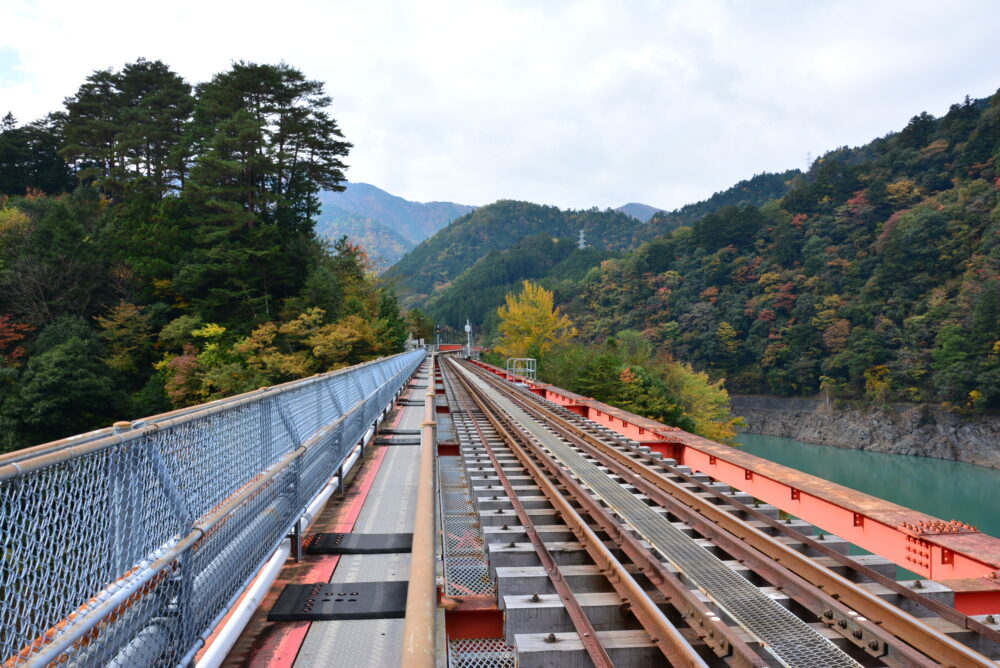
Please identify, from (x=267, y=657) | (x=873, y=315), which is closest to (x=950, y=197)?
(x=873, y=315)

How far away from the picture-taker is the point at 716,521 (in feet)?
19.7

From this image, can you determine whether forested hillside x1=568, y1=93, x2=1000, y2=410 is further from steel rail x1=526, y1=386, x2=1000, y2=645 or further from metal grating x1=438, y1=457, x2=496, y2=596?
metal grating x1=438, y1=457, x2=496, y2=596

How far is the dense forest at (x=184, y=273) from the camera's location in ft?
106

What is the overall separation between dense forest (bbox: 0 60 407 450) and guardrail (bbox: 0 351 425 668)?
28.1 metres

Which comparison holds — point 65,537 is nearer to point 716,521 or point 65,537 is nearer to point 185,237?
point 716,521

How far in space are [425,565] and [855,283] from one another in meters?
83.4

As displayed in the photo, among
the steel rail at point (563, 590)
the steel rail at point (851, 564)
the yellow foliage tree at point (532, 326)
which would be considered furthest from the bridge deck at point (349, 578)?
the yellow foliage tree at point (532, 326)

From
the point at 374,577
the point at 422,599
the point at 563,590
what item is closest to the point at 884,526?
the point at 563,590

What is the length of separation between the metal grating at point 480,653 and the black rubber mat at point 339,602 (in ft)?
2.10

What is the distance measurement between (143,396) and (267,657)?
120ft

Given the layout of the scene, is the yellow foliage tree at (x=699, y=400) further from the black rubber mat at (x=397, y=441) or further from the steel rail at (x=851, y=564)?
the steel rail at (x=851, y=564)

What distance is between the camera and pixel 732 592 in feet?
13.4

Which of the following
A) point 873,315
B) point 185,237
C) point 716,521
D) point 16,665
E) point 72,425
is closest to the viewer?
point 16,665

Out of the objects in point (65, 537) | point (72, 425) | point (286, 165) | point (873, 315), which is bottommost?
point (72, 425)
